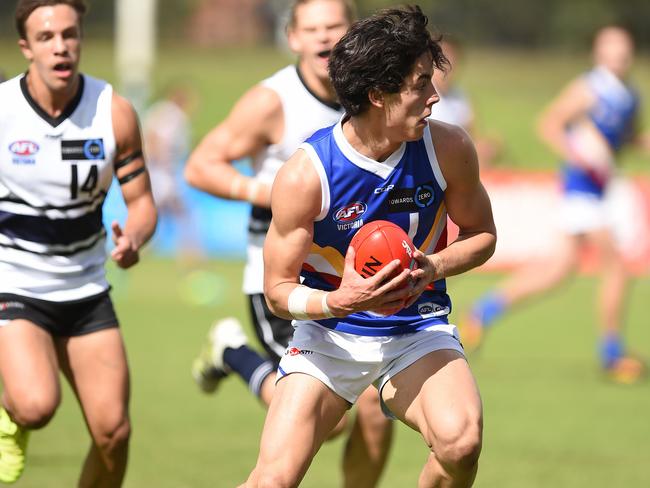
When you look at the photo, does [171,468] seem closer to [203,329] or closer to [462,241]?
[462,241]

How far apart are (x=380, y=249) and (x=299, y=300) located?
41 cm

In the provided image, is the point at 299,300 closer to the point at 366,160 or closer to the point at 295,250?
the point at 295,250

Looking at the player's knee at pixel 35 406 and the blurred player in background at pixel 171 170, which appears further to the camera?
the blurred player in background at pixel 171 170

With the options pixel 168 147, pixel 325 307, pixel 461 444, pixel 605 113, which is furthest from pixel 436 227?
pixel 168 147

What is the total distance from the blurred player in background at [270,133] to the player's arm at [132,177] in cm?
53

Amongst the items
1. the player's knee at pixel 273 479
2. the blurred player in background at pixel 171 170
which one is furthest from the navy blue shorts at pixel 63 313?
the blurred player in background at pixel 171 170

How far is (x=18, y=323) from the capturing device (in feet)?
18.0

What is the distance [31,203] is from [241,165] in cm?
1132

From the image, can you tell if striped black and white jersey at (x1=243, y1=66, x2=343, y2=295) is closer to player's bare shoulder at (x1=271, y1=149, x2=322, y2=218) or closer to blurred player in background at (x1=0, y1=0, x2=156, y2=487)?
blurred player in background at (x1=0, y1=0, x2=156, y2=487)

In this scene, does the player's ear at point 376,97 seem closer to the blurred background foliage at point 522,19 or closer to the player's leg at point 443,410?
the player's leg at point 443,410

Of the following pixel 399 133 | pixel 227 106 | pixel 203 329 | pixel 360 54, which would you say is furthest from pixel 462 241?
pixel 227 106

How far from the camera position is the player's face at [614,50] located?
10336 millimetres

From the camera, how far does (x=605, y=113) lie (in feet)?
34.2

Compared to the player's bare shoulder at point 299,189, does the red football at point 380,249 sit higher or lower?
lower
